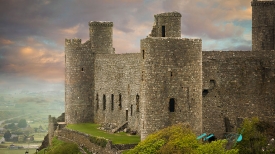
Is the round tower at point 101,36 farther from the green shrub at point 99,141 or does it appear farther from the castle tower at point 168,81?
the castle tower at point 168,81

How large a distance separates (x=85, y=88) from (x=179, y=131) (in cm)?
2171

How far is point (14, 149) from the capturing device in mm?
85688

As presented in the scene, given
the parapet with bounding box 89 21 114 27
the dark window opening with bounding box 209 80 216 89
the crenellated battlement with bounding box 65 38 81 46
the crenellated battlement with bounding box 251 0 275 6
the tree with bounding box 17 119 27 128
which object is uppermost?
the crenellated battlement with bounding box 251 0 275 6

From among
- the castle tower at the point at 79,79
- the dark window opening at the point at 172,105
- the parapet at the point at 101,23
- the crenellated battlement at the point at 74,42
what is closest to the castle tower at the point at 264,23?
the parapet at the point at 101,23

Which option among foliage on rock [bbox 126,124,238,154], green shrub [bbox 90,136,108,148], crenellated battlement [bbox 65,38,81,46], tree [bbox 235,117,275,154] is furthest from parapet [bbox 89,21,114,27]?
foliage on rock [bbox 126,124,238,154]

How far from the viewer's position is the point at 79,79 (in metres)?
66.2

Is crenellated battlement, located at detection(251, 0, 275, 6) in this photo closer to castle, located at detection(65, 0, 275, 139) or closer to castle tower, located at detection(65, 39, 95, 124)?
castle, located at detection(65, 0, 275, 139)

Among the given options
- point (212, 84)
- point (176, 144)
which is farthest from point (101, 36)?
point (176, 144)

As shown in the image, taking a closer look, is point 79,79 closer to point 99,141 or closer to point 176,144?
point 99,141

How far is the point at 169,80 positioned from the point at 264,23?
16.1 meters

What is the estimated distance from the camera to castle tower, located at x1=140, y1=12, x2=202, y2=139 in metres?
46.6

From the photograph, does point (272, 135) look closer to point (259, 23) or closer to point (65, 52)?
point (259, 23)

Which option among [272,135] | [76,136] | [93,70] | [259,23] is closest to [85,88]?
[93,70]

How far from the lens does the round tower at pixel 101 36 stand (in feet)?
218
